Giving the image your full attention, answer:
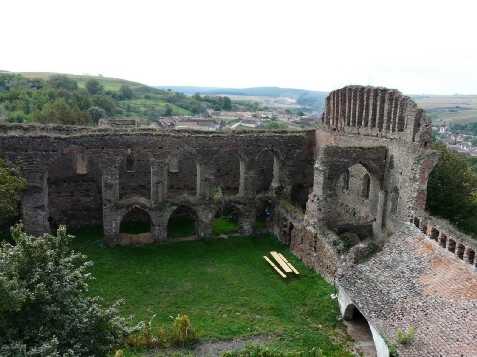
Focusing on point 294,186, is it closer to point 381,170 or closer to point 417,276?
point 381,170

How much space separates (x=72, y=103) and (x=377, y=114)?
5695 cm

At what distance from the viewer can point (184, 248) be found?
26359 mm

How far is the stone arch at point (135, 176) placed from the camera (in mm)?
A: 30047

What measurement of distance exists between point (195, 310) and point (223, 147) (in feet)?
36.4

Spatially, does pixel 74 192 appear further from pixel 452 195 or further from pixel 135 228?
pixel 452 195

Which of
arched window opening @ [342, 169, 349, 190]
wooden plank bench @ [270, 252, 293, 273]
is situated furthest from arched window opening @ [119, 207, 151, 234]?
arched window opening @ [342, 169, 349, 190]

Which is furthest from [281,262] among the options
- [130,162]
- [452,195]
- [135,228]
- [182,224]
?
[130,162]

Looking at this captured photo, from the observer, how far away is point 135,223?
99.2ft

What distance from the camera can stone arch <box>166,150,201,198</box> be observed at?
31.2 m

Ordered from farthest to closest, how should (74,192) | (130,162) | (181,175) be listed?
(181,175) < (130,162) < (74,192)

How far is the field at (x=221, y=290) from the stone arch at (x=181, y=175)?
550cm

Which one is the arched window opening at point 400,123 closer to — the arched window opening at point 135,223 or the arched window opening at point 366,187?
the arched window opening at point 366,187

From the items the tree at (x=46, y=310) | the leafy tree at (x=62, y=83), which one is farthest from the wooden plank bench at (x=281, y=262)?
the leafy tree at (x=62, y=83)

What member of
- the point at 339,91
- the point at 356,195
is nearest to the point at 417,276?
the point at 356,195
